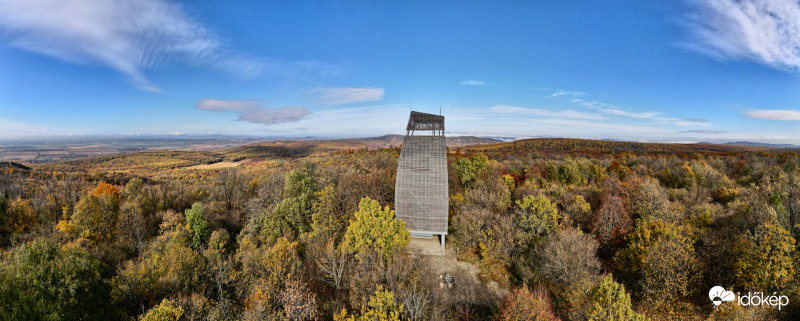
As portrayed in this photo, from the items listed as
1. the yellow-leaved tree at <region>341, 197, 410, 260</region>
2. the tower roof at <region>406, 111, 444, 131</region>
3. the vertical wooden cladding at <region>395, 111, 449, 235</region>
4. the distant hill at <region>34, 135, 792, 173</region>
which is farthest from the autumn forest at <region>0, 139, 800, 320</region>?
the distant hill at <region>34, 135, 792, 173</region>

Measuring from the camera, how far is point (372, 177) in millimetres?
41062

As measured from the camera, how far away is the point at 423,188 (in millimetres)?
31781

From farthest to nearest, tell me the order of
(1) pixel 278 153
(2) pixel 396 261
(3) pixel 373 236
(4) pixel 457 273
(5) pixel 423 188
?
(1) pixel 278 153 < (5) pixel 423 188 < (4) pixel 457 273 < (3) pixel 373 236 < (2) pixel 396 261

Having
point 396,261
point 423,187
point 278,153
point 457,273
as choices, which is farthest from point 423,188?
point 278,153

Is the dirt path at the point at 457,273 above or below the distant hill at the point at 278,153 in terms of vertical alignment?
below

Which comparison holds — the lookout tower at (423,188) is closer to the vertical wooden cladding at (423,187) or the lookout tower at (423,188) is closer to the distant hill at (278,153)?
the vertical wooden cladding at (423,187)

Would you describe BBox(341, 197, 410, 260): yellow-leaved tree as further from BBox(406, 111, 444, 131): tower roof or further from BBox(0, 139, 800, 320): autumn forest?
BBox(406, 111, 444, 131): tower roof

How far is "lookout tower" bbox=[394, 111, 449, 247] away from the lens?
31188 millimetres

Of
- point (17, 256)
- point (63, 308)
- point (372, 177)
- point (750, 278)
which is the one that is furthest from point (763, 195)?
point (17, 256)

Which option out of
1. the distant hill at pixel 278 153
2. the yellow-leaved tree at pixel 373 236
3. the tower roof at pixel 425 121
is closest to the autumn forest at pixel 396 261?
the yellow-leaved tree at pixel 373 236

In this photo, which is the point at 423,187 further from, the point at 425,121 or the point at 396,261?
the point at 396,261

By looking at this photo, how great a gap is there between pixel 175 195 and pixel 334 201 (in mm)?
37981

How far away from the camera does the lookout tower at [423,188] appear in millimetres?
31188

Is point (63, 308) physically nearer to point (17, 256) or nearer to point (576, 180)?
point (17, 256)
